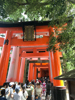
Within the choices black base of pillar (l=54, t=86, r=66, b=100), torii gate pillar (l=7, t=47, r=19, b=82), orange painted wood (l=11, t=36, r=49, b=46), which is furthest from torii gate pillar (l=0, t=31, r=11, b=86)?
black base of pillar (l=54, t=86, r=66, b=100)

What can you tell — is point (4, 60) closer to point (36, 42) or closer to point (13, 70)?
point (13, 70)

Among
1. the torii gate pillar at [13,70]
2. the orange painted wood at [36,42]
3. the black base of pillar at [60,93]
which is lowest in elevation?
the black base of pillar at [60,93]

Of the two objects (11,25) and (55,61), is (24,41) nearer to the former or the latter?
(11,25)

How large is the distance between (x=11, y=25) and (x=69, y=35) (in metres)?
5.68

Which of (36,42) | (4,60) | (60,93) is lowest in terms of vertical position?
(60,93)

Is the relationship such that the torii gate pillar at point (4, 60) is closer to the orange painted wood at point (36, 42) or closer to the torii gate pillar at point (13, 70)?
the orange painted wood at point (36, 42)

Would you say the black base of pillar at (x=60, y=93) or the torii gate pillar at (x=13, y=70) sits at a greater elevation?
the torii gate pillar at (x=13, y=70)

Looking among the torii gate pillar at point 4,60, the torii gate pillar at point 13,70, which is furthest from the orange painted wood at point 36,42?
the torii gate pillar at point 13,70

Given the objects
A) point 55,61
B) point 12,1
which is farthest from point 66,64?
point 12,1

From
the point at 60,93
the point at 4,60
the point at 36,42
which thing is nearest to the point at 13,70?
the point at 4,60

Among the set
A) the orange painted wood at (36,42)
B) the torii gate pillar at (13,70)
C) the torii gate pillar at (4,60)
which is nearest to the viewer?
the torii gate pillar at (4,60)

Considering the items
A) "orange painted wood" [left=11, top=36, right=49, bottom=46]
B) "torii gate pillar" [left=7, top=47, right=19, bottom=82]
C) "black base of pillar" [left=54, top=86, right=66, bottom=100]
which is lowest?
"black base of pillar" [left=54, top=86, right=66, bottom=100]

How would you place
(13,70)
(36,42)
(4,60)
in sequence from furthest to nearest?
(13,70) → (36,42) → (4,60)

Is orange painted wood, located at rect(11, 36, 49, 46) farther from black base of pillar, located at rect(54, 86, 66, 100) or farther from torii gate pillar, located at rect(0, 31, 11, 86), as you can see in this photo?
black base of pillar, located at rect(54, 86, 66, 100)
